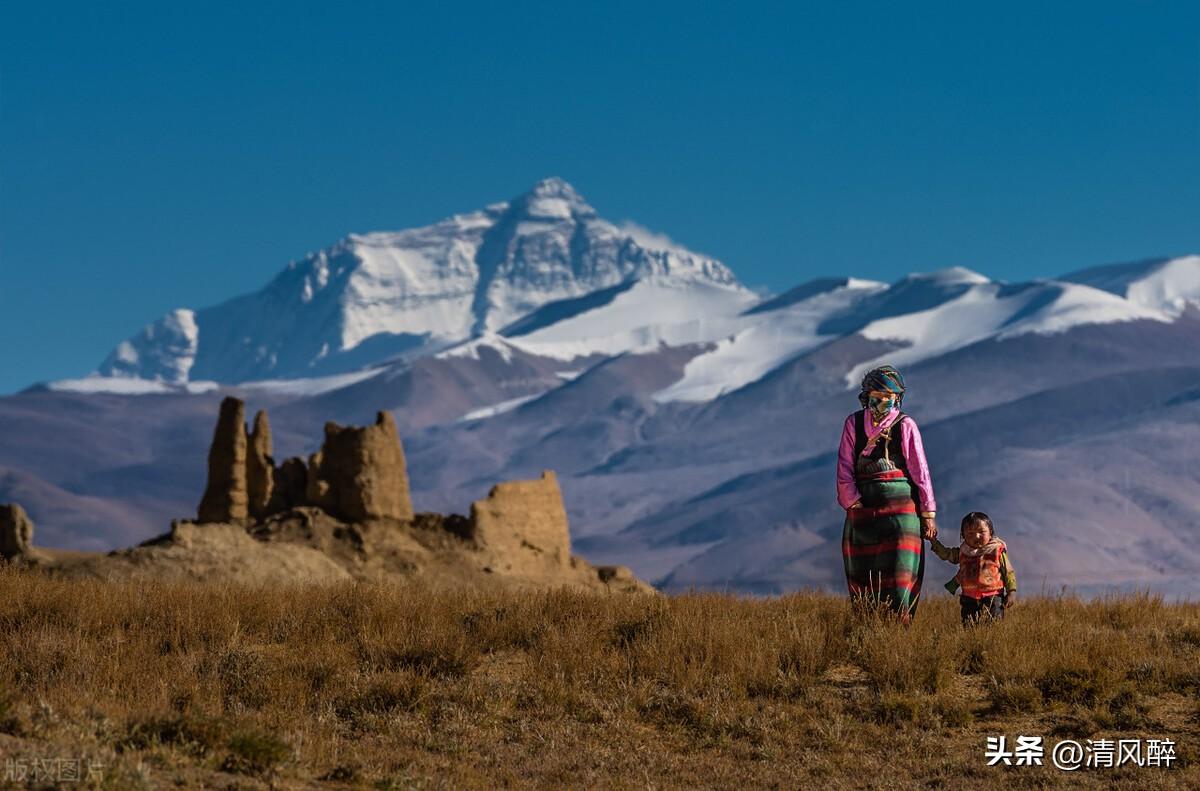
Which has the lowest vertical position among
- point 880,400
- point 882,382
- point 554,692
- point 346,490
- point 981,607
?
point 554,692

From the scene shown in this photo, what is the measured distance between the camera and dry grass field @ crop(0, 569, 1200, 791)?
10734 mm

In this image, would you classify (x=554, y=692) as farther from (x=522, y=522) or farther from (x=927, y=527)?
(x=522, y=522)

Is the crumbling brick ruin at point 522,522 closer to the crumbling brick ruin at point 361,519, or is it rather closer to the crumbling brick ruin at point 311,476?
the crumbling brick ruin at point 361,519

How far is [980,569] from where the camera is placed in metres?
14.6

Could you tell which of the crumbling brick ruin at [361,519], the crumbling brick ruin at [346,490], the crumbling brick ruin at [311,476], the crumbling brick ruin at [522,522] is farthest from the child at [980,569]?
the crumbling brick ruin at [522,522]

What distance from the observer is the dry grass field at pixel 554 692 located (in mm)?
10734

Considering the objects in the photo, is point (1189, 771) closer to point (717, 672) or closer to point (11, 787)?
point (717, 672)

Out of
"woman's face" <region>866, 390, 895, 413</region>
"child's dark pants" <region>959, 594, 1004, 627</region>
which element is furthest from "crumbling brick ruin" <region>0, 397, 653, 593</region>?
"woman's face" <region>866, 390, 895, 413</region>

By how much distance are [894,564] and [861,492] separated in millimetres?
662

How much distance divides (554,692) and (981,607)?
4.06 m

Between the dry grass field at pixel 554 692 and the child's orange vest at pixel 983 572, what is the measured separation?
13.4 inches

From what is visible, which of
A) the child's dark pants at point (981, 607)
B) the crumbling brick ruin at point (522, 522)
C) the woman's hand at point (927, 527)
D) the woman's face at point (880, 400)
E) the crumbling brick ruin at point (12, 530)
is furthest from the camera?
the crumbling brick ruin at point (522, 522)

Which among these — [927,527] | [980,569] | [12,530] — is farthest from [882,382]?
[12,530]

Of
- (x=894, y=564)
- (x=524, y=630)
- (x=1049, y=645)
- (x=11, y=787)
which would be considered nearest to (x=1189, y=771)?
(x=1049, y=645)
